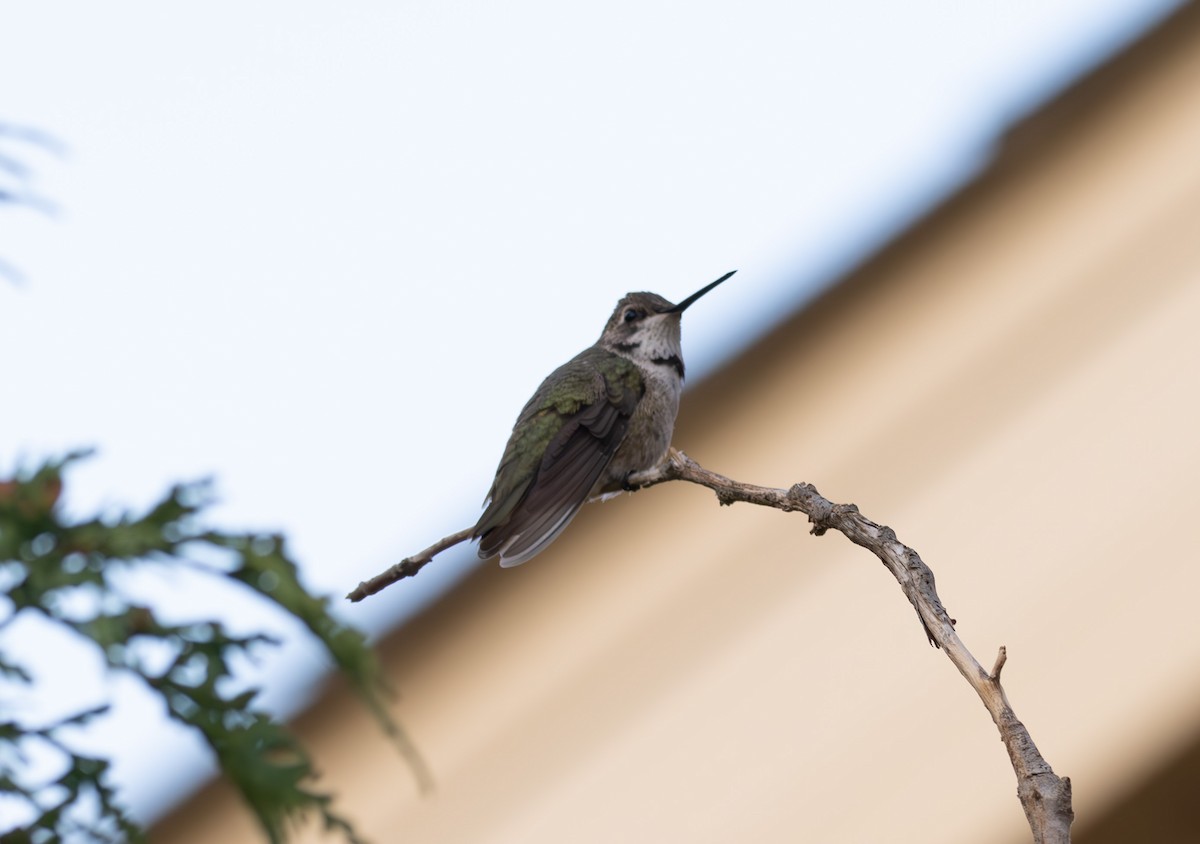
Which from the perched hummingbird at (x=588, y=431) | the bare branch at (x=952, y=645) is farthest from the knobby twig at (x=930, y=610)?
the perched hummingbird at (x=588, y=431)

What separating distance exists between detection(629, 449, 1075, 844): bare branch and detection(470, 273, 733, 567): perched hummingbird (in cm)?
127

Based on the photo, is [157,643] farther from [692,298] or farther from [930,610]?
[692,298]

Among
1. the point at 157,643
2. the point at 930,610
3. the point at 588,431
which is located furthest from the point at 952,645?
the point at 588,431

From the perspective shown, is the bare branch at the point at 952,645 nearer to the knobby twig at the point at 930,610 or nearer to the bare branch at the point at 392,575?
the knobby twig at the point at 930,610

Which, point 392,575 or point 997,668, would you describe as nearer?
point 997,668

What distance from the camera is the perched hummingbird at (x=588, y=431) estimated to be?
10.2 feet

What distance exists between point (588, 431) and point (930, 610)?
2580 millimetres

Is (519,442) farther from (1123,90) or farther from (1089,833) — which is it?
(1123,90)

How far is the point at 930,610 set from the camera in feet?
3.77

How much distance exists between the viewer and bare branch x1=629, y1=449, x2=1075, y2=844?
3.15 ft

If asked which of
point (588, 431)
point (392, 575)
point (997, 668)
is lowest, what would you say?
point (997, 668)

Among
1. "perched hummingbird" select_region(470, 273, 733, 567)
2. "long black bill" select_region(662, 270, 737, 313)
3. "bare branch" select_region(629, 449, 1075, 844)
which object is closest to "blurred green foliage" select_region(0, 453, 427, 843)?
"bare branch" select_region(629, 449, 1075, 844)

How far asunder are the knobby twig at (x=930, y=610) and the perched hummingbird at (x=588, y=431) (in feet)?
3.34

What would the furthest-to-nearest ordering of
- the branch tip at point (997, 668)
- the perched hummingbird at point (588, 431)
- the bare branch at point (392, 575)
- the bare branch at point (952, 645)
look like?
1. the perched hummingbird at point (588, 431)
2. the bare branch at point (392, 575)
3. the branch tip at point (997, 668)
4. the bare branch at point (952, 645)
